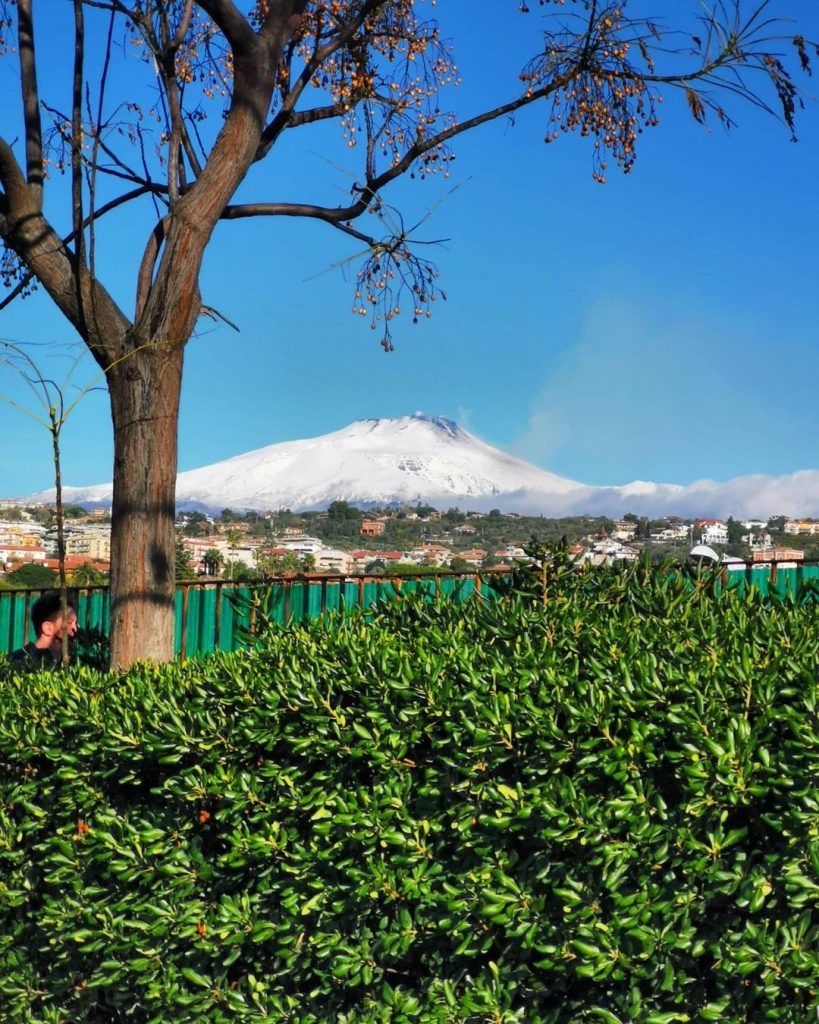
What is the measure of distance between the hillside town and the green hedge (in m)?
0.95

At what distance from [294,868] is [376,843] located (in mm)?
311

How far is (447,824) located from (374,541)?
2205 inches

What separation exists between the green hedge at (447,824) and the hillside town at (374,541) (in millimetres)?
946

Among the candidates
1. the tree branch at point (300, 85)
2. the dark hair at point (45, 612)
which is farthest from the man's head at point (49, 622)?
the tree branch at point (300, 85)

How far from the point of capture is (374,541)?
59.0m

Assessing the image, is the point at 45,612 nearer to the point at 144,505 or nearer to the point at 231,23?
the point at 144,505

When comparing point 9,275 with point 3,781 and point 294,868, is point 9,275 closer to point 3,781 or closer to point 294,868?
point 3,781

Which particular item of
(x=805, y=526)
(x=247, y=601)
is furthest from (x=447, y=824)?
(x=805, y=526)

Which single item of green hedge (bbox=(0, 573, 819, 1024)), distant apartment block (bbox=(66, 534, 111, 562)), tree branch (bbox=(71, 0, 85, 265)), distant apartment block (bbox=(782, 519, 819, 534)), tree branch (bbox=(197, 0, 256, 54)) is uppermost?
tree branch (bbox=(197, 0, 256, 54))

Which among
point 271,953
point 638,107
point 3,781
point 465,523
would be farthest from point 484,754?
point 465,523

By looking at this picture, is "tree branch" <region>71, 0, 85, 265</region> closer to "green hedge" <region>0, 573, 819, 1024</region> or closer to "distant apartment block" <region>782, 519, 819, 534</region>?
"green hedge" <region>0, 573, 819, 1024</region>

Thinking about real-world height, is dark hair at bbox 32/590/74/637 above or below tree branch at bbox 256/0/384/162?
below

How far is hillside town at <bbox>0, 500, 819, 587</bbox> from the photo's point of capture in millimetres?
5395

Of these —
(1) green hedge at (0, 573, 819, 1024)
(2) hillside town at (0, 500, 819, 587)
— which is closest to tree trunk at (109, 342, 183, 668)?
(2) hillside town at (0, 500, 819, 587)
